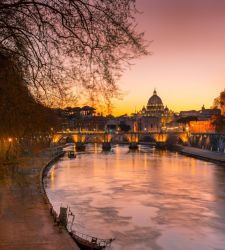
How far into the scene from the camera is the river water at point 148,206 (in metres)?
19.7

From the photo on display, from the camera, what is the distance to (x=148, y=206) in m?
28.4

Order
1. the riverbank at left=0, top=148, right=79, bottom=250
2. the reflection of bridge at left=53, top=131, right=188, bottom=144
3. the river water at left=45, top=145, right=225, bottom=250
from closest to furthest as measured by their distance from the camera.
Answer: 1. the riverbank at left=0, top=148, right=79, bottom=250
2. the river water at left=45, top=145, right=225, bottom=250
3. the reflection of bridge at left=53, top=131, right=188, bottom=144

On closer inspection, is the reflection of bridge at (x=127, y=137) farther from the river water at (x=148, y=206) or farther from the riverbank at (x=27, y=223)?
the riverbank at (x=27, y=223)

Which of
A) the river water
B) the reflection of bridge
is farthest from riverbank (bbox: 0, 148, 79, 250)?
the reflection of bridge

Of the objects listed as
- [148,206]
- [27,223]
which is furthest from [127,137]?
[27,223]

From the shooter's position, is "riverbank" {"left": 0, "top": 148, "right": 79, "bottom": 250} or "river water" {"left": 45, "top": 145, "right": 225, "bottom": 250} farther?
"river water" {"left": 45, "top": 145, "right": 225, "bottom": 250}

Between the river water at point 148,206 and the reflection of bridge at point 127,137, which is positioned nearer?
the river water at point 148,206

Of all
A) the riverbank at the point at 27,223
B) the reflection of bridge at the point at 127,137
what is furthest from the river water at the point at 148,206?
the reflection of bridge at the point at 127,137

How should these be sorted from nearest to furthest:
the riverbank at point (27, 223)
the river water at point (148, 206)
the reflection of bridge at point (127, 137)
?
the riverbank at point (27, 223), the river water at point (148, 206), the reflection of bridge at point (127, 137)

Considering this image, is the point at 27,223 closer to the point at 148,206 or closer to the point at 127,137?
the point at 148,206

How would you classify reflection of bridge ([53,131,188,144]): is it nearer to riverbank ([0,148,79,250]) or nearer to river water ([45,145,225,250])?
river water ([45,145,225,250])

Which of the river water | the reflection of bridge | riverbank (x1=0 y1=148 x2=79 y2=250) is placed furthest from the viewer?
the reflection of bridge

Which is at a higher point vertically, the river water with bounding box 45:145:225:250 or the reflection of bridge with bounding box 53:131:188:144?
the reflection of bridge with bounding box 53:131:188:144

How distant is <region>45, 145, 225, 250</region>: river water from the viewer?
64.7 ft
